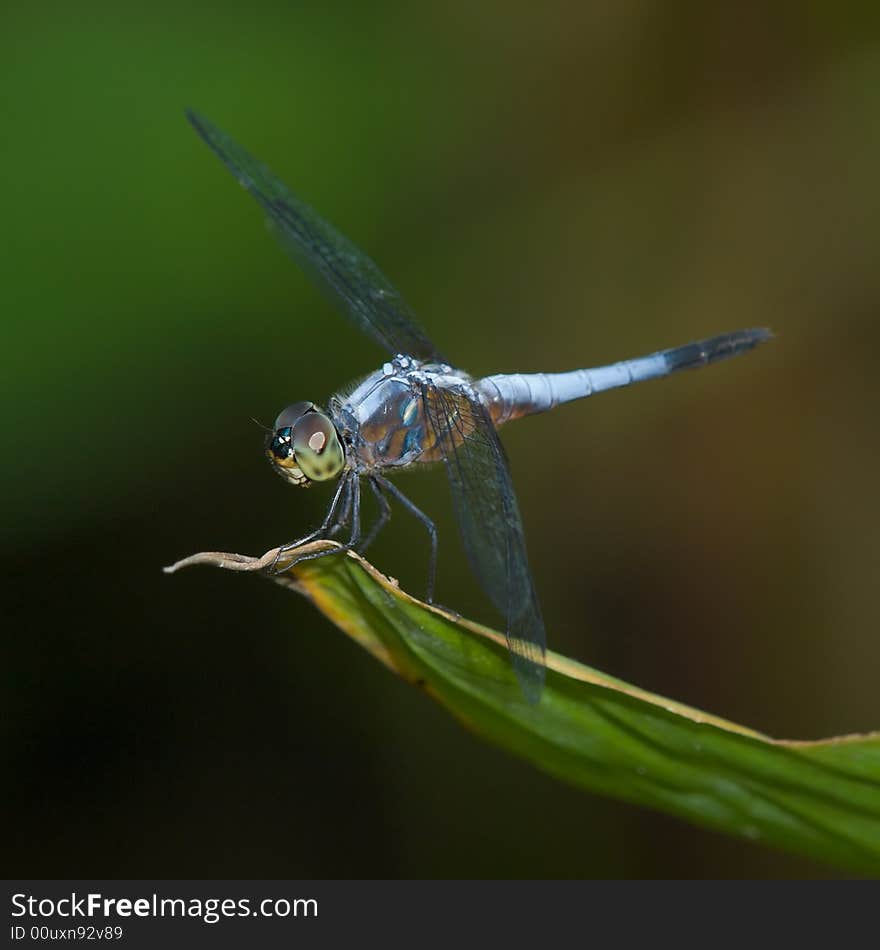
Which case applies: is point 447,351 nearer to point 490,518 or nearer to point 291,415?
point 291,415

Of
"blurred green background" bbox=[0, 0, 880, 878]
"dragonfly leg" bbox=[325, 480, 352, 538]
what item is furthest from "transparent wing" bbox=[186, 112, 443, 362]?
"dragonfly leg" bbox=[325, 480, 352, 538]

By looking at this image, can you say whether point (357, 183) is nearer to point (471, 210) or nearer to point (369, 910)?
point (471, 210)

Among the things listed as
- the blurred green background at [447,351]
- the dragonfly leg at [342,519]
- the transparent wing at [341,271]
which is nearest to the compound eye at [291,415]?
the dragonfly leg at [342,519]

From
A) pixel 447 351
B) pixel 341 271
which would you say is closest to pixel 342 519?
pixel 341 271

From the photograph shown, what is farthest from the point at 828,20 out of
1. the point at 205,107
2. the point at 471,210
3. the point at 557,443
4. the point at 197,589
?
the point at 197,589

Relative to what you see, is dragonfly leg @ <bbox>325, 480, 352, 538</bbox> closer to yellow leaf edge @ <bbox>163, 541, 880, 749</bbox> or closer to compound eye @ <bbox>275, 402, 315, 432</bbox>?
compound eye @ <bbox>275, 402, 315, 432</bbox>

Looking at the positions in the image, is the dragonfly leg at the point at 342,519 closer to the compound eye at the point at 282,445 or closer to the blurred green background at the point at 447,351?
the compound eye at the point at 282,445

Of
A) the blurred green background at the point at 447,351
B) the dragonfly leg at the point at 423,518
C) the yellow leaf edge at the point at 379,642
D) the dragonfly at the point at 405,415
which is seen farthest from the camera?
the blurred green background at the point at 447,351
